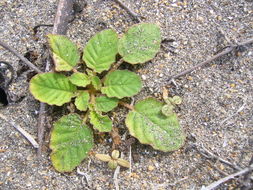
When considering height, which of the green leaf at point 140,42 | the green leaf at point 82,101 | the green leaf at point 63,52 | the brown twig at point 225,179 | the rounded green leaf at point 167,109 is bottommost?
the brown twig at point 225,179

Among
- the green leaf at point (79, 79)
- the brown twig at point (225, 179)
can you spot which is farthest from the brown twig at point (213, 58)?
the brown twig at point (225, 179)

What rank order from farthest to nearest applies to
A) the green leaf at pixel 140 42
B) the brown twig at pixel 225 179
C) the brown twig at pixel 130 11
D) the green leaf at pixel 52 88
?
the brown twig at pixel 130 11 < the green leaf at pixel 140 42 < the green leaf at pixel 52 88 < the brown twig at pixel 225 179

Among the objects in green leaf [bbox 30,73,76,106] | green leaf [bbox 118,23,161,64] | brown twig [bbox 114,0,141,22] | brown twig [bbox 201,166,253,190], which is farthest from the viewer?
brown twig [bbox 114,0,141,22]

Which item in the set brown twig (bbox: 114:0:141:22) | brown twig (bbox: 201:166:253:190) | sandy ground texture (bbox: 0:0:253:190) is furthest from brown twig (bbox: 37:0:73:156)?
brown twig (bbox: 201:166:253:190)

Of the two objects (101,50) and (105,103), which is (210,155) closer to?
(105,103)

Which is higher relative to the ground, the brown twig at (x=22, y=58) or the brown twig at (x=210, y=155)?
the brown twig at (x=22, y=58)

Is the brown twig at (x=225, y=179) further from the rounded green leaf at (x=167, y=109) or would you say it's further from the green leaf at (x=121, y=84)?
the green leaf at (x=121, y=84)

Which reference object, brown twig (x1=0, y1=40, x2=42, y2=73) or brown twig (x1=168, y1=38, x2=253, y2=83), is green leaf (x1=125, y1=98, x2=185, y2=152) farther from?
brown twig (x1=0, y1=40, x2=42, y2=73)
